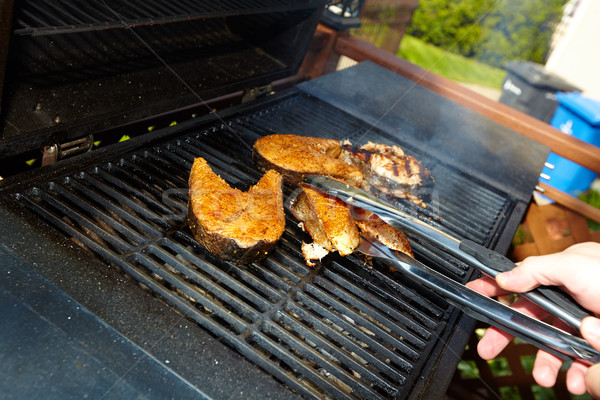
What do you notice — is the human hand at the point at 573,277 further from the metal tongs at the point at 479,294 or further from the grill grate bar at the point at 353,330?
the grill grate bar at the point at 353,330

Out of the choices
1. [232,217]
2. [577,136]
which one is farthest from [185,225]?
[577,136]

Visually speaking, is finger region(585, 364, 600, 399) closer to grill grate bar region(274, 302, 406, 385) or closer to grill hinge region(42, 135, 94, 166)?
grill grate bar region(274, 302, 406, 385)

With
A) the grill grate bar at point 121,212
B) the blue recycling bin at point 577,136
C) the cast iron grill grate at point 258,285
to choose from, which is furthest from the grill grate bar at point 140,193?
the blue recycling bin at point 577,136

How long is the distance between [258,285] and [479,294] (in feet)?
2.56

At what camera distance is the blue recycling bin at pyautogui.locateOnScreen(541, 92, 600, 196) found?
6.53 meters

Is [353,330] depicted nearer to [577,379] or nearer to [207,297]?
[207,297]

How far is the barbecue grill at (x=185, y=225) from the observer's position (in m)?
1.32

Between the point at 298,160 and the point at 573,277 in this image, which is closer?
the point at 573,277

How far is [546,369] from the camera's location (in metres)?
1.84

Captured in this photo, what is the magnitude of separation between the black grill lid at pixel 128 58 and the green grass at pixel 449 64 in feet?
22.2

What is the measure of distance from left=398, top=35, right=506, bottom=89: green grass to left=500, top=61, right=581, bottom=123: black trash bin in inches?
67.3

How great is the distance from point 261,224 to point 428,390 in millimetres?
819

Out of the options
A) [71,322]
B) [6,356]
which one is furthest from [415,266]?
[6,356]

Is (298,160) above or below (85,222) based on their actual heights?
above
